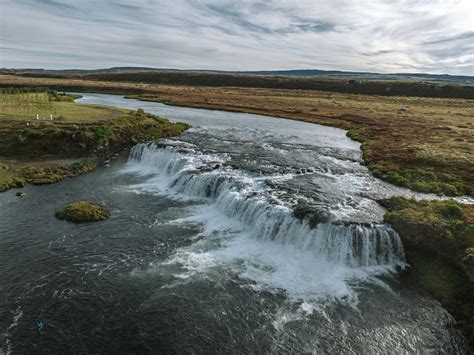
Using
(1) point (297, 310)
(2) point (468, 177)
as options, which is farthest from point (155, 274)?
(2) point (468, 177)

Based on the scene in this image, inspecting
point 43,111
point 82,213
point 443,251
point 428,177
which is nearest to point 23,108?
point 43,111

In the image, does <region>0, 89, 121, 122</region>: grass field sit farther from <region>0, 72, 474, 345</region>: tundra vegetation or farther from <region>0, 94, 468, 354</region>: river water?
<region>0, 72, 474, 345</region>: tundra vegetation

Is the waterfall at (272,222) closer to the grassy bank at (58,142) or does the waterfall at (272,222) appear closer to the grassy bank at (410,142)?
the grassy bank at (58,142)

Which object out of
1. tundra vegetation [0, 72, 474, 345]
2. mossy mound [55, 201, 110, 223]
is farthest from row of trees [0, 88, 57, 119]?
tundra vegetation [0, 72, 474, 345]

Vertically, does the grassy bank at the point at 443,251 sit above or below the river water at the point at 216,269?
above

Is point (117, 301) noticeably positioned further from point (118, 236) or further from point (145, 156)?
point (145, 156)

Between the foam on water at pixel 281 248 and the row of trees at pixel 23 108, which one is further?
the row of trees at pixel 23 108

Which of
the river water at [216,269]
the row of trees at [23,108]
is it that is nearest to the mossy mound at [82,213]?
the river water at [216,269]
